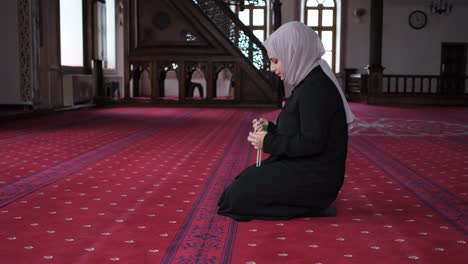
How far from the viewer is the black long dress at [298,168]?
2.51m

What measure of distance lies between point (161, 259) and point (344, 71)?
15.1m

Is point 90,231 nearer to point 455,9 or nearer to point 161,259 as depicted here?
point 161,259

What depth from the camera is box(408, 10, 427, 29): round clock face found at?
16.8 m

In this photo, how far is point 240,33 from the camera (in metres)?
12.0

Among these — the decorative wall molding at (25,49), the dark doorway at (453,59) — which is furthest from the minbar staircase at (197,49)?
the dark doorway at (453,59)

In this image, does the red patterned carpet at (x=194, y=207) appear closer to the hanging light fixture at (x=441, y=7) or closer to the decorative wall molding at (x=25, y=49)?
the decorative wall molding at (x=25, y=49)

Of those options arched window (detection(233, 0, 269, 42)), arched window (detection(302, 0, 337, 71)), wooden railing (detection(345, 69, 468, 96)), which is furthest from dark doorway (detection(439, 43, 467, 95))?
arched window (detection(233, 0, 269, 42))

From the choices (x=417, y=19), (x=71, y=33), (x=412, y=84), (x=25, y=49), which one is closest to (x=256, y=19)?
(x=417, y=19)

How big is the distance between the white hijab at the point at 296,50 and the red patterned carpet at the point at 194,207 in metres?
0.62

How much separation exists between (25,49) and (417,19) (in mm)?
11723

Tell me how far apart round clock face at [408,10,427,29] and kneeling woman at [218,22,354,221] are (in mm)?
15276

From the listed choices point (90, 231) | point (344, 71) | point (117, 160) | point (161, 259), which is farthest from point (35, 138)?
point (344, 71)

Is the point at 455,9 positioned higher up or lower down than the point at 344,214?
higher up

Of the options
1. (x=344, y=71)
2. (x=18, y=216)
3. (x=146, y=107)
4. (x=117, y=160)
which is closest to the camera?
(x=18, y=216)
